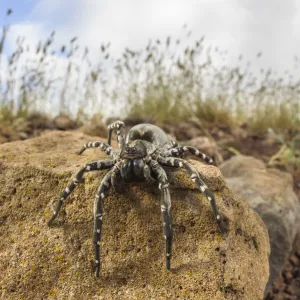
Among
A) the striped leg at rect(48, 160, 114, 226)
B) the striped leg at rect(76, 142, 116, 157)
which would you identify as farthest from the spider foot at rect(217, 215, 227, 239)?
Result: the striped leg at rect(76, 142, 116, 157)

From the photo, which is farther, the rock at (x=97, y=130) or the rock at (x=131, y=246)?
the rock at (x=97, y=130)

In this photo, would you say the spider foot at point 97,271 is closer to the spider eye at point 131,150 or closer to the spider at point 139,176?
the spider at point 139,176

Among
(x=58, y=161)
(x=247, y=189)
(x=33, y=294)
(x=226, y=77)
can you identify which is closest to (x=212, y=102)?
(x=226, y=77)

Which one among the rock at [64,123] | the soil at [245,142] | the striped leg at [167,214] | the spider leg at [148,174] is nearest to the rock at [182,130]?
the soil at [245,142]

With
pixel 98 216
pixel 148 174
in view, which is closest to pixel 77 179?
pixel 98 216

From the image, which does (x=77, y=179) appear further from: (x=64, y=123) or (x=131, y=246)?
(x=64, y=123)

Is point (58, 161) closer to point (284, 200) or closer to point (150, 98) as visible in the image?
point (284, 200)
